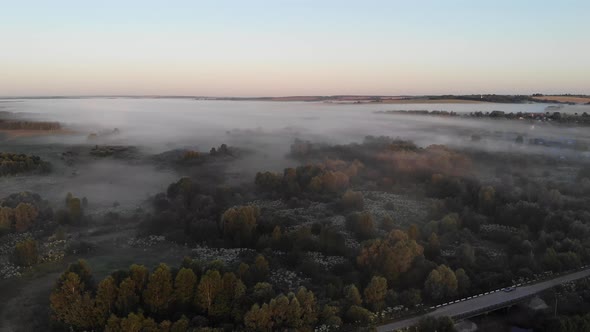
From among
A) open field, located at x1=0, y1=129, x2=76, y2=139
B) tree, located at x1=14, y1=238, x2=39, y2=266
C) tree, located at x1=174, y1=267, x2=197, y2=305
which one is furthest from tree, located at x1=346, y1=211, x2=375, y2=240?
open field, located at x1=0, y1=129, x2=76, y2=139

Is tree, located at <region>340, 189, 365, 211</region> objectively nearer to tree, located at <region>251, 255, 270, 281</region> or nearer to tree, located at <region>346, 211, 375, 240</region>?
tree, located at <region>346, 211, 375, 240</region>

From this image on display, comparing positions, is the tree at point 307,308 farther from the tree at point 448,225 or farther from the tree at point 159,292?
the tree at point 448,225

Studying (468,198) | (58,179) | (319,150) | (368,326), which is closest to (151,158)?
(58,179)

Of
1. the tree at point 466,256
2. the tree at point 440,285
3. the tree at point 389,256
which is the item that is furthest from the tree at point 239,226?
the tree at point 466,256

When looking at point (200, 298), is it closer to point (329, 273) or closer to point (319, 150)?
point (329, 273)

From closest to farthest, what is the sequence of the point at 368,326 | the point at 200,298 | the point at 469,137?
1. the point at 368,326
2. the point at 200,298
3. the point at 469,137

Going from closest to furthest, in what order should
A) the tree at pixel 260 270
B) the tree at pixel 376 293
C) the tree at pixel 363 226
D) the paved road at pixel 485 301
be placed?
the paved road at pixel 485 301 < the tree at pixel 376 293 < the tree at pixel 260 270 < the tree at pixel 363 226
